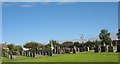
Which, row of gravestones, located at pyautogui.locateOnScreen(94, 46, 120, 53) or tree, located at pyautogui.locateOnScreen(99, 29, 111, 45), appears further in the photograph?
tree, located at pyautogui.locateOnScreen(99, 29, 111, 45)

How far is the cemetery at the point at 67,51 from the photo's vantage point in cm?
2853

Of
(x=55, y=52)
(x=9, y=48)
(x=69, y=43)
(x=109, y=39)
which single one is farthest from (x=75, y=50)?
(x=69, y=43)

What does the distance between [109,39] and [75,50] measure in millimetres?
19690

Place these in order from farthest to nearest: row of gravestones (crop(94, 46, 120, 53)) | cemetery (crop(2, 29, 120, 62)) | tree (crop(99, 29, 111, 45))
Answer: tree (crop(99, 29, 111, 45))
row of gravestones (crop(94, 46, 120, 53))
cemetery (crop(2, 29, 120, 62))

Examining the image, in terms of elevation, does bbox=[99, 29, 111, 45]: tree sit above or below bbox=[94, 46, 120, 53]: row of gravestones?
above

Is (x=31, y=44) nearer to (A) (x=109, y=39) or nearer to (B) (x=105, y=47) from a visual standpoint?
(A) (x=109, y=39)

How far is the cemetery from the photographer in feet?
93.6

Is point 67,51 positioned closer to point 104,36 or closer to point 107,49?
point 107,49

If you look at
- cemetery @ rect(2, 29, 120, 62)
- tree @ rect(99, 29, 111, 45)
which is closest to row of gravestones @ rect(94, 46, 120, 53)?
cemetery @ rect(2, 29, 120, 62)

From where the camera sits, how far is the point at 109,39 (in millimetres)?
64875

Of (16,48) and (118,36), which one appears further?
(16,48)

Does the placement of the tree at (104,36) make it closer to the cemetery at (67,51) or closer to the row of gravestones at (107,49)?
Result: the cemetery at (67,51)

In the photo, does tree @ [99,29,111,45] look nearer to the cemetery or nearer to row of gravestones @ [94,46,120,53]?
the cemetery

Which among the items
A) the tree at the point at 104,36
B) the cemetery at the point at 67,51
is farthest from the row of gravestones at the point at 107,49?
the tree at the point at 104,36
